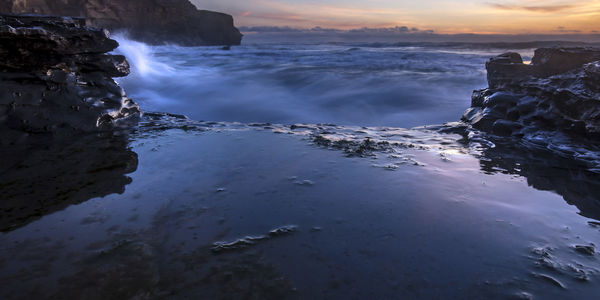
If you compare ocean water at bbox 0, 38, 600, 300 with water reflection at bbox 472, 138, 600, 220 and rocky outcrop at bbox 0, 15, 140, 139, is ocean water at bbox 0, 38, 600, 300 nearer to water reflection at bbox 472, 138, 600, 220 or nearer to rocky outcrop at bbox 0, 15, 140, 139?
water reflection at bbox 472, 138, 600, 220

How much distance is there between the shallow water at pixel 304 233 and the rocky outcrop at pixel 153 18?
62.8m

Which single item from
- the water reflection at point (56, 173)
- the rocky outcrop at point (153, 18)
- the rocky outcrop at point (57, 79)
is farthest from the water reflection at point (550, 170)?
the rocky outcrop at point (153, 18)

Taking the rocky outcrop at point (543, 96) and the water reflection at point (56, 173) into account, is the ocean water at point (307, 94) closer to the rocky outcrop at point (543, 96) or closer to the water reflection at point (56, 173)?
the rocky outcrop at point (543, 96)

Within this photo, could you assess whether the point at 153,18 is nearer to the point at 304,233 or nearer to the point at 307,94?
the point at 307,94

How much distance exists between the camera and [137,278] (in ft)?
4.98

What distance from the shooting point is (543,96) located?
464cm

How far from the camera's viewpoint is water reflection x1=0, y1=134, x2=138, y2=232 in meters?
2.22

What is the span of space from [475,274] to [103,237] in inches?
78.5

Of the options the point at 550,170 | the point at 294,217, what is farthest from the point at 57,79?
the point at 550,170

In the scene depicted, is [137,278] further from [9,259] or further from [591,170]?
[591,170]

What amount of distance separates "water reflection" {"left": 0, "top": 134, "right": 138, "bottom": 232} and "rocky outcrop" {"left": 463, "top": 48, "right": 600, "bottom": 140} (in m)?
4.80

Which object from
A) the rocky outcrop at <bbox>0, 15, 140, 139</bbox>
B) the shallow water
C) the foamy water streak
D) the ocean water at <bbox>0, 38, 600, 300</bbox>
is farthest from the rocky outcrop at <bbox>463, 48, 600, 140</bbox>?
the foamy water streak

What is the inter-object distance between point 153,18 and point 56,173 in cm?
7980

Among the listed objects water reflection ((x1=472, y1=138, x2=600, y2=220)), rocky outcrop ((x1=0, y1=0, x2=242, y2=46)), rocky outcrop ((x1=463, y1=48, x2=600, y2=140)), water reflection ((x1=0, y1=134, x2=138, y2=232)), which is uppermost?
rocky outcrop ((x1=0, y1=0, x2=242, y2=46))
